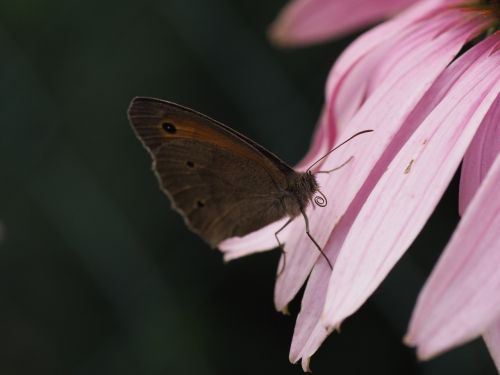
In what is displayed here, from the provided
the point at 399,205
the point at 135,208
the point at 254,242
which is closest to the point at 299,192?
the point at 254,242

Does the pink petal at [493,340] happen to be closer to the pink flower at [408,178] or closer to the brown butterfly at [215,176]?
the pink flower at [408,178]

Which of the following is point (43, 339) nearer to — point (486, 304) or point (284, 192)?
point (284, 192)

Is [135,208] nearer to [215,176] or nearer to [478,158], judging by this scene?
[215,176]

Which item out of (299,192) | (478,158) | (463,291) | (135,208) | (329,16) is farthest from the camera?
(135,208)

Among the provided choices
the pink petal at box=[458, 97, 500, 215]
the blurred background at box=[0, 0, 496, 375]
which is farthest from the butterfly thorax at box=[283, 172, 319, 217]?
the blurred background at box=[0, 0, 496, 375]

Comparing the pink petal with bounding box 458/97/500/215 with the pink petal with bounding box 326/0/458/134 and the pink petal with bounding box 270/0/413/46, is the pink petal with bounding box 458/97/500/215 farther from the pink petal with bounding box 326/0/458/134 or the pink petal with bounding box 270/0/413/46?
Answer: the pink petal with bounding box 270/0/413/46

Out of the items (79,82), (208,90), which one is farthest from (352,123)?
(79,82)
